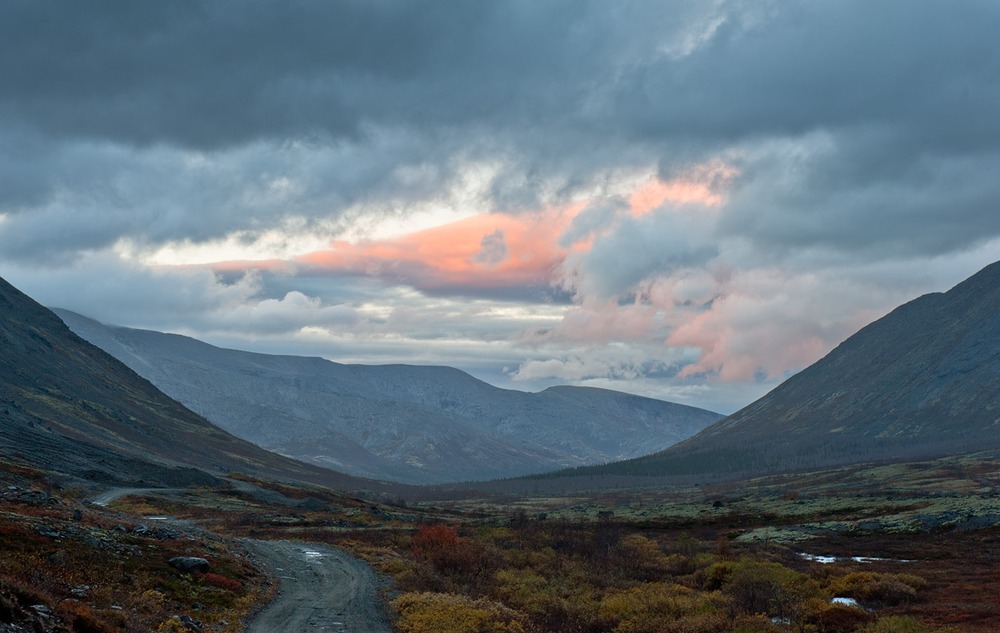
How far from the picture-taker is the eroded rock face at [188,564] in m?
39.1

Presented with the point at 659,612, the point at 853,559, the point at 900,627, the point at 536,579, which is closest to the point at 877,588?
the point at 900,627

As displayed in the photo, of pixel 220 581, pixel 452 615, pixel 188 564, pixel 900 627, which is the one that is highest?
pixel 900 627

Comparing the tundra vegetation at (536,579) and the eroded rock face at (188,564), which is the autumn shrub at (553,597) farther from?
the eroded rock face at (188,564)

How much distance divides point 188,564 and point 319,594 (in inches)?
272

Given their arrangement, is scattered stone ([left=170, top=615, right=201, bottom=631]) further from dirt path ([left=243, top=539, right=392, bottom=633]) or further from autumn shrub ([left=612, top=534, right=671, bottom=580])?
autumn shrub ([left=612, top=534, right=671, bottom=580])

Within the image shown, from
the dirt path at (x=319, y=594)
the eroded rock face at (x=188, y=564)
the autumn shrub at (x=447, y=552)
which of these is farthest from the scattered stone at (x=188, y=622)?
the autumn shrub at (x=447, y=552)

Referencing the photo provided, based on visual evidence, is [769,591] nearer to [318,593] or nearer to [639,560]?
[639,560]

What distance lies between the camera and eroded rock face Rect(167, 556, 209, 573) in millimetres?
39094

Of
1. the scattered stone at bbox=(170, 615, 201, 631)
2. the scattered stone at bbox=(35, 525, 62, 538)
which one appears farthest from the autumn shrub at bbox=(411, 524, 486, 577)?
the scattered stone at bbox=(35, 525, 62, 538)

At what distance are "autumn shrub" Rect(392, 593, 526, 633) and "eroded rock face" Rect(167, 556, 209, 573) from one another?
34.1 feet

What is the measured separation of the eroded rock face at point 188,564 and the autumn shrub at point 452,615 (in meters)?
10.4

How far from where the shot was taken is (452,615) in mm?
34531

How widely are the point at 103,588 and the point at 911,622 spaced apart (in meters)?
33.7

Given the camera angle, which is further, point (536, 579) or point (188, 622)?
point (536, 579)
